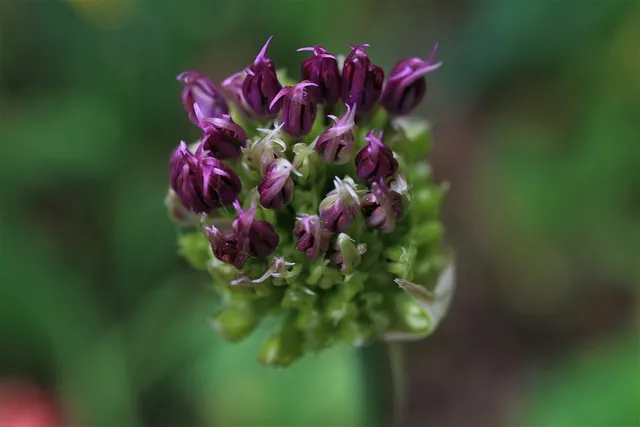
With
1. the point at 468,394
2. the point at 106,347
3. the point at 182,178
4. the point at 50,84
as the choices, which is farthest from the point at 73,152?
the point at 468,394

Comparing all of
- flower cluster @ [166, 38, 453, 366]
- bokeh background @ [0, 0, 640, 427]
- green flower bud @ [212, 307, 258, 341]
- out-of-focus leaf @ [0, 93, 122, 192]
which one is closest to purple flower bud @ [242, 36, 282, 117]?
flower cluster @ [166, 38, 453, 366]

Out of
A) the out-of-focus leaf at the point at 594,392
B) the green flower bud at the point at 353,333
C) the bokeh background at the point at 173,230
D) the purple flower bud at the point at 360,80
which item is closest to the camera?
the purple flower bud at the point at 360,80

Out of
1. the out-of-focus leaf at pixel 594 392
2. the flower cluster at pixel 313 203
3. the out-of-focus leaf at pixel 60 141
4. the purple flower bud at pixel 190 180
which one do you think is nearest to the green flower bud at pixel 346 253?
the flower cluster at pixel 313 203

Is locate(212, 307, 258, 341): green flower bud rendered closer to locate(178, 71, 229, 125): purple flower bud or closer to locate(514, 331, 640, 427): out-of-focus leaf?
locate(178, 71, 229, 125): purple flower bud

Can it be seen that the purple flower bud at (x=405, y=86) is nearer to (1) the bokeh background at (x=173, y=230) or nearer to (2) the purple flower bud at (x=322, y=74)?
(2) the purple flower bud at (x=322, y=74)

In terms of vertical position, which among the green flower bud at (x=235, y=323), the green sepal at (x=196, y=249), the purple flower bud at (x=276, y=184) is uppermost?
the purple flower bud at (x=276, y=184)

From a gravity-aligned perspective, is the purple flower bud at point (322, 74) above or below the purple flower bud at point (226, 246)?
above

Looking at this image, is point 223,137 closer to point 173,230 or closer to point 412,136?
point 412,136
